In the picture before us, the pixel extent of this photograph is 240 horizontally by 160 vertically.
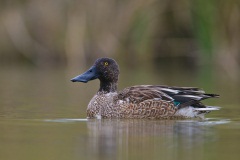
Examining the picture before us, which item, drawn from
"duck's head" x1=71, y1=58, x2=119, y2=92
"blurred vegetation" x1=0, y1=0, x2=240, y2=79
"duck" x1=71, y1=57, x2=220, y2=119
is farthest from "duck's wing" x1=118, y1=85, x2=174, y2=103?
"blurred vegetation" x1=0, y1=0, x2=240, y2=79

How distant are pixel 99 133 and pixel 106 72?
2932 millimetres

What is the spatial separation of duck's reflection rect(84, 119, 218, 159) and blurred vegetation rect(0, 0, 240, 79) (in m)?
12.2

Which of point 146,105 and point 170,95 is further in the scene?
point 170,95

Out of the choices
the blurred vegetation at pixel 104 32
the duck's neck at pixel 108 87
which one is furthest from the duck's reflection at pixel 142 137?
the blurred vegetation at pixel 104 32

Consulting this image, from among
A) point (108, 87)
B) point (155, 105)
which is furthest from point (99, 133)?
point (108, 87)

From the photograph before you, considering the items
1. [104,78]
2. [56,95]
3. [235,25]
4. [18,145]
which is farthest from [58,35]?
[18,145]

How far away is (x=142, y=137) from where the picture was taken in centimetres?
1083

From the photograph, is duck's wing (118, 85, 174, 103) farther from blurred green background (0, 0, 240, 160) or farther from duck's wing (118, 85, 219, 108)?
blurred green background (0, 0, 240, 160)

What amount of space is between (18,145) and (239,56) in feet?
50.8

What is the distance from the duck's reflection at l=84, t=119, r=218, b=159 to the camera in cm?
970

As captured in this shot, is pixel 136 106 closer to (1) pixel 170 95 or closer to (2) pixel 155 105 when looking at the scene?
(2) pixel 155 105

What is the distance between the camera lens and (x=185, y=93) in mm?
13352

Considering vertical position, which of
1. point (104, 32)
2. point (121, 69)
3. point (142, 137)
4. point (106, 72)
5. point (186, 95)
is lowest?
point (142, 137)

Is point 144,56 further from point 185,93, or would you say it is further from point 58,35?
point 185,93
